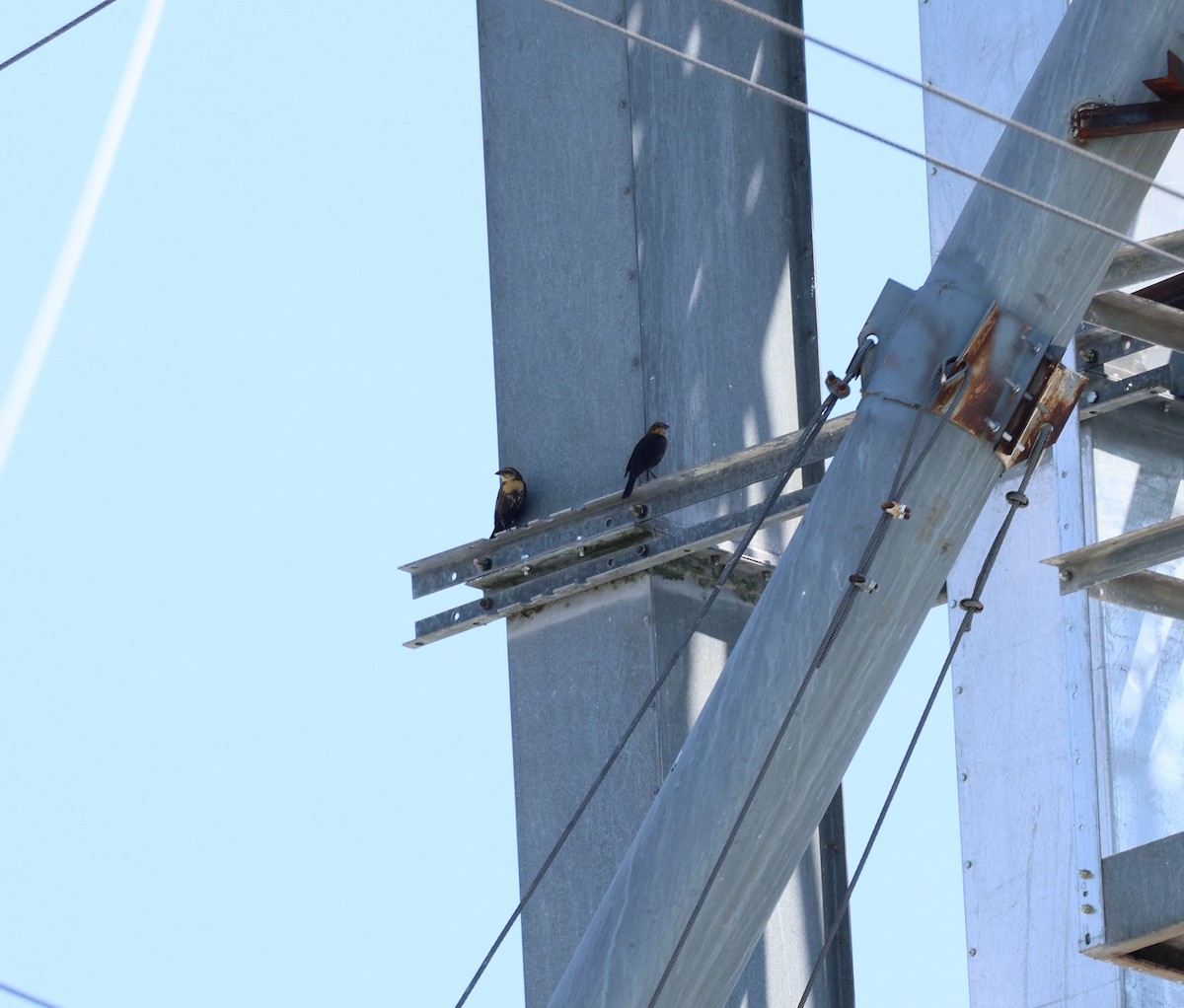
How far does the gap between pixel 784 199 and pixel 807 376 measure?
0.63 m

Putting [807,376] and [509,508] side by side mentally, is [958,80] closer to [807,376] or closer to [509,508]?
[807,376]

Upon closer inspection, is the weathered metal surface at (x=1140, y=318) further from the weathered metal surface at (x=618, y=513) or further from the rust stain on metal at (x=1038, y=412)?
the rust stain on metal at (x=1038, y=412)

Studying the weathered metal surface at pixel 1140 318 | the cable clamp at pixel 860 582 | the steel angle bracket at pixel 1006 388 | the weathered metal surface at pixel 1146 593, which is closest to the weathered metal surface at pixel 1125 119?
the steel angle bracket at pixel 1006 388

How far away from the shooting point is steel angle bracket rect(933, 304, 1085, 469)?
5.63 m

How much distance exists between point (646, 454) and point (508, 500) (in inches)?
24.5

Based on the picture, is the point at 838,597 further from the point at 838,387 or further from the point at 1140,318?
the point at 1140,318

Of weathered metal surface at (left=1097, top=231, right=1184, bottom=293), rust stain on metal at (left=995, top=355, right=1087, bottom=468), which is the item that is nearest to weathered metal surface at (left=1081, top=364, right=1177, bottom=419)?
weathered metal surface at (left=1097, top=231, right=1184, bottom=293)

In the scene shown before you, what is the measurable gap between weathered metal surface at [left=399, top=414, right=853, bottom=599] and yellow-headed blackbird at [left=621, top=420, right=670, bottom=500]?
4cm

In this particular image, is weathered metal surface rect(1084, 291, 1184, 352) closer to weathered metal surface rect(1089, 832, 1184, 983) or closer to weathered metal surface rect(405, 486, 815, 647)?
weathered metal surface rect(405, 486, 815, 647)

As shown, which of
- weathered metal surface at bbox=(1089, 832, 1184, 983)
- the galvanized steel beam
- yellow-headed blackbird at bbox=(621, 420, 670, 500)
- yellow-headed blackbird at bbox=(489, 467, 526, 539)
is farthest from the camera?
yellow-headed blackbird at bbox=(489, 467, 526, 539)

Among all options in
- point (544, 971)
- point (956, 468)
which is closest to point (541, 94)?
point (544, 971)

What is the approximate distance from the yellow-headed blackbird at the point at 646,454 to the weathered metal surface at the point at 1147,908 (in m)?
1.87

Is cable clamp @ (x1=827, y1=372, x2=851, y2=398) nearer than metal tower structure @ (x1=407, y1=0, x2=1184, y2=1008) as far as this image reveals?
Yes

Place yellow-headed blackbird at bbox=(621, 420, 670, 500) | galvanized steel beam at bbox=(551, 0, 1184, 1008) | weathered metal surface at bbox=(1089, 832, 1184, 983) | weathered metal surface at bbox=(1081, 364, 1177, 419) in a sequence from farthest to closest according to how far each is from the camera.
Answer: yellow-headed blackbird at bbox=(621, 420, 670, 500) → weathered metal surface at bbox=(1081, 364, 1177, 419) → weathered metal surface at bbox=(1089, 832, 1184, 983) → galvanized steel beam at bbox=(551, 0, 1184, 1008)
